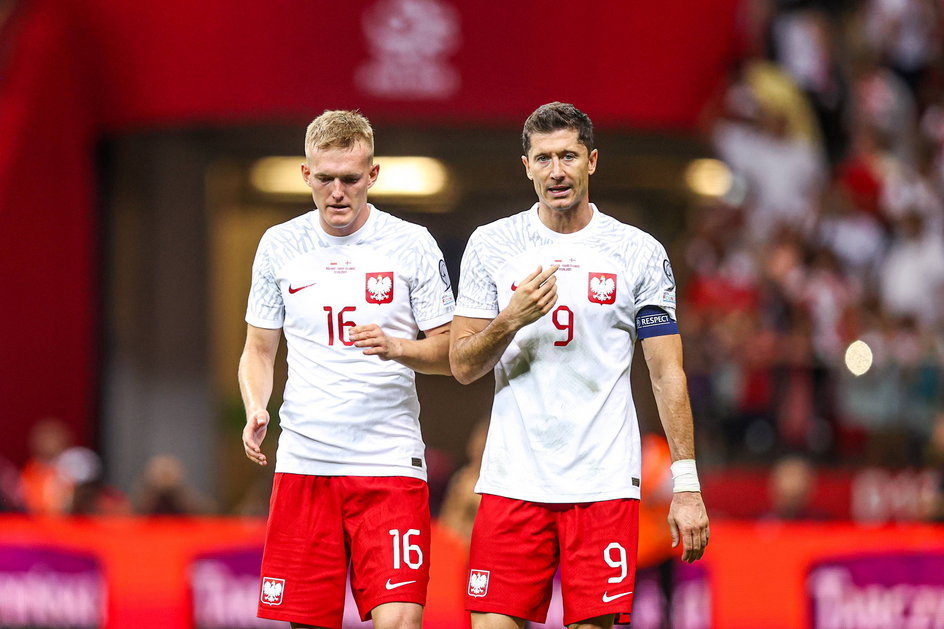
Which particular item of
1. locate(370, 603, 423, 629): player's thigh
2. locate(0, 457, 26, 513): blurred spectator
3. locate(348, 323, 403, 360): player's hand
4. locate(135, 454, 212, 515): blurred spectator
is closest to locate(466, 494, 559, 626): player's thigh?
locate(370, 603, 423, 629): player's thigh

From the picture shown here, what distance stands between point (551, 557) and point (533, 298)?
110cm

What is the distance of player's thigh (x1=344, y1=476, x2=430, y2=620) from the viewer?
6059mm

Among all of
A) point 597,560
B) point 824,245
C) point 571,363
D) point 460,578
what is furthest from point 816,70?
point 597,560

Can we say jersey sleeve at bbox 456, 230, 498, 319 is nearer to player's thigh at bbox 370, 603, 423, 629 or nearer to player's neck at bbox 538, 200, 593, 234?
player's neck at bbox 538, 200, 593, 234

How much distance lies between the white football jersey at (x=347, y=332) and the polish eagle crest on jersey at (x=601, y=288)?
65cm

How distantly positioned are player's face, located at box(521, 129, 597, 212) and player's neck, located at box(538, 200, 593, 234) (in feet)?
0.26

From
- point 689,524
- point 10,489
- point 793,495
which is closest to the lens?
point 689,524

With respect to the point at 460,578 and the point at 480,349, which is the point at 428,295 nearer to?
the point at 480,349

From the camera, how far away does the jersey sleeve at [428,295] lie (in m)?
6.20

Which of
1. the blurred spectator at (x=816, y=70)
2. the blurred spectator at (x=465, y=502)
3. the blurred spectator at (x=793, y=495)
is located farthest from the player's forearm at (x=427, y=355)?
the blurred spectator at (x=816, y=70)

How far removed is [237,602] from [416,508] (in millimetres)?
4383

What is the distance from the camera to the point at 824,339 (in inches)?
513

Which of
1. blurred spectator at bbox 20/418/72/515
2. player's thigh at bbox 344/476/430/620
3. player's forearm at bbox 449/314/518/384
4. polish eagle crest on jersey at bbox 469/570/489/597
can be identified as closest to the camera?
player's forearm at bbox 449/314/518/384

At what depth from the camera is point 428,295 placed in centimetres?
621
